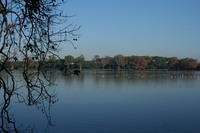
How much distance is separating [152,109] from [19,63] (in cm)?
1134

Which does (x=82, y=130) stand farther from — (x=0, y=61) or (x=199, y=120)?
(x=0, y=61)

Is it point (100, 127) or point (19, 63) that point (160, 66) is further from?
point (19, 63)

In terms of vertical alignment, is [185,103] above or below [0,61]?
below

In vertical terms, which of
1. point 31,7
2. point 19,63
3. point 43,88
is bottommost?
point 43,88

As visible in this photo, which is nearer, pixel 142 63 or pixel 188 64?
pixel 188 64

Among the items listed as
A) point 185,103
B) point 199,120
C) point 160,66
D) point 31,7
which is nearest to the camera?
point 31,7

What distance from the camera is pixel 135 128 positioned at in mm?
9156

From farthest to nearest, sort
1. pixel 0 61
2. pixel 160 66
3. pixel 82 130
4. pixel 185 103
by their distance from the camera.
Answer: pixel 160 66 → pixel 185 103 → pixel 82 130 → pixel 0 61

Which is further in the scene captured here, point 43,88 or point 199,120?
point 199,120

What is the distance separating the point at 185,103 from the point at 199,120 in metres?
4.33

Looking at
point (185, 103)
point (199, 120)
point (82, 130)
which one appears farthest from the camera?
point (185, 103)

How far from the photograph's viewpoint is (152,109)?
41.4 feet

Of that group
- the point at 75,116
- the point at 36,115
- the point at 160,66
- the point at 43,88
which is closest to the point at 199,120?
the point at 75,116

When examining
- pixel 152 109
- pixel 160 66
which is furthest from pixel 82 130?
pixel 160 66
